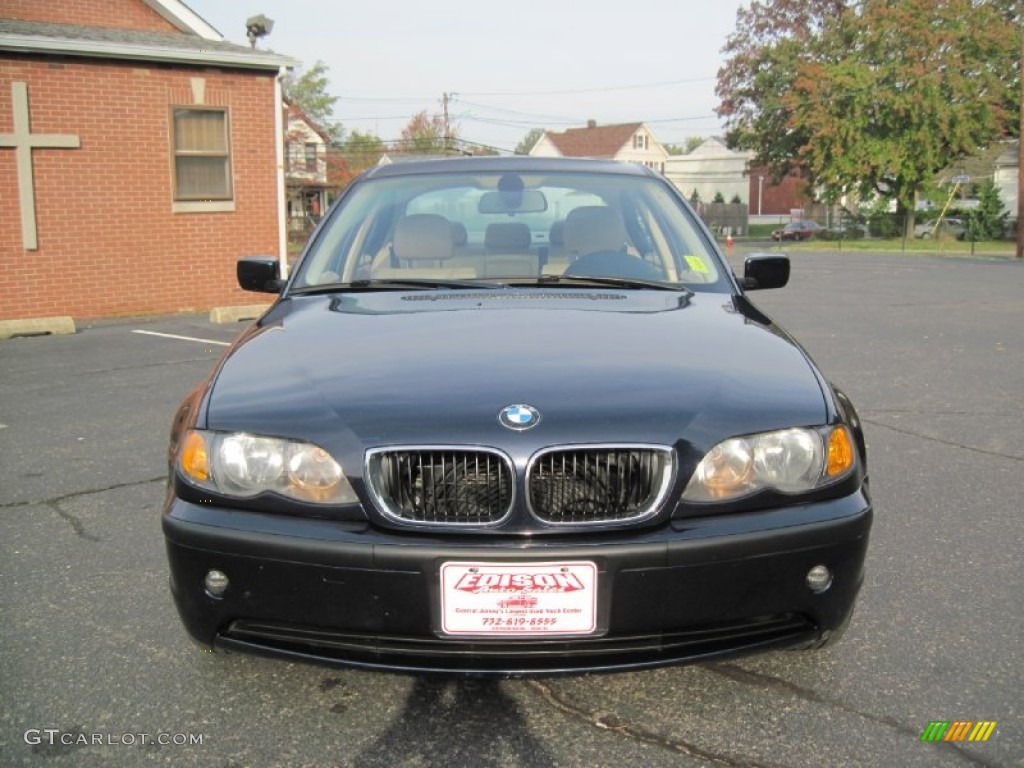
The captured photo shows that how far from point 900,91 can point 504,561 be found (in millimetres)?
46780

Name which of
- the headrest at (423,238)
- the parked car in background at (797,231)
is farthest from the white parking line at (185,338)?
the parked car in background at (797,231)

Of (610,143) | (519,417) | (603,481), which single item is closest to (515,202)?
(519,417)

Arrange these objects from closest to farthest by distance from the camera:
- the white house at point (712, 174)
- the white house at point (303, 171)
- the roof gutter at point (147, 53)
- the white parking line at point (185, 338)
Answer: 1. the white parking line at point (185, 338)
2. the roof gutter at point (147, 53)
3. the white house at point (303, 171)
4. the white house at point (712, 174)

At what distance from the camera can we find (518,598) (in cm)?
222

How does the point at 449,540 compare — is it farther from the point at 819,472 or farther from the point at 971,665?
the point at 971,665

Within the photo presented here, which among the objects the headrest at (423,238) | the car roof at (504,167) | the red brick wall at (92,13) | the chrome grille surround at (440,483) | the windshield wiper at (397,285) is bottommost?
the chrome grille surround at (440,483)

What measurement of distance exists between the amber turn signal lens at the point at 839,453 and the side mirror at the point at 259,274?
7.55 feet

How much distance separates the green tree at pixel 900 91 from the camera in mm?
42750

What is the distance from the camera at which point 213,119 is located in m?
14.4

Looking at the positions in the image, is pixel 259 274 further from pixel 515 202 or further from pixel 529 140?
pixel 529 140

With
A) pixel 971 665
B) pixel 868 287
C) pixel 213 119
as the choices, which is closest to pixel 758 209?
pixel 868 287

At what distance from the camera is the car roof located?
4.20 metres

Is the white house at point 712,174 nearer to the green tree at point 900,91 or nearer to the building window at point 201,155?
the green tree at point 900,91

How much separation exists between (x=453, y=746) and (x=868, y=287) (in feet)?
55.6
